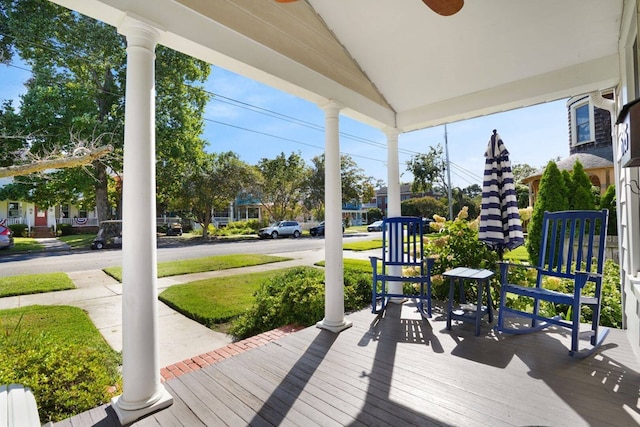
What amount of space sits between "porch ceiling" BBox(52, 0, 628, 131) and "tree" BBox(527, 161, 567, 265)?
3.08 metres

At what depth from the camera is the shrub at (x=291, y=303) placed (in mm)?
3488

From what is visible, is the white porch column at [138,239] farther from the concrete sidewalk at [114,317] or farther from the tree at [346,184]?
the tree at [346,184]

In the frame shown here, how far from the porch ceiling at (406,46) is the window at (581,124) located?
21.3 feet

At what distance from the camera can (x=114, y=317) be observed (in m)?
3.88

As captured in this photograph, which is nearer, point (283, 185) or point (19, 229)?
point (19, 229)

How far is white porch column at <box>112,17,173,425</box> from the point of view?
5.57 feet

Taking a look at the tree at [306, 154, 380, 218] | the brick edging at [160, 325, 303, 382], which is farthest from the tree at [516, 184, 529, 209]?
the brick edging at [160, 325, 303, 382]

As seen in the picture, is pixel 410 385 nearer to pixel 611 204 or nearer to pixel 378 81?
pixel 378 81

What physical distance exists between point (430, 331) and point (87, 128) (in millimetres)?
5100

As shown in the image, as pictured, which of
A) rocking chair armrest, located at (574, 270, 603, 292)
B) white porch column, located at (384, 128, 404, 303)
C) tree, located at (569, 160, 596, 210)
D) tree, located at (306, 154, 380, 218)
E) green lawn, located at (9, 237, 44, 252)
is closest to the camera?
rocking chair armrest, located at (574, 270, 603, 292)

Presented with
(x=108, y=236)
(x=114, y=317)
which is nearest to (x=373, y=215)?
(x=108, y=236)

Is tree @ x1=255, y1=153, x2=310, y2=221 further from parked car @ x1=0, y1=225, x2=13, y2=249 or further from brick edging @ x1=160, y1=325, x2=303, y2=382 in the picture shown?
brick edging @ x1=160, y1=325, x2=303, y2=382

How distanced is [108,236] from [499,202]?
5.64 metres

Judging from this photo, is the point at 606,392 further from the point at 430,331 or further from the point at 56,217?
the point at 56,217
